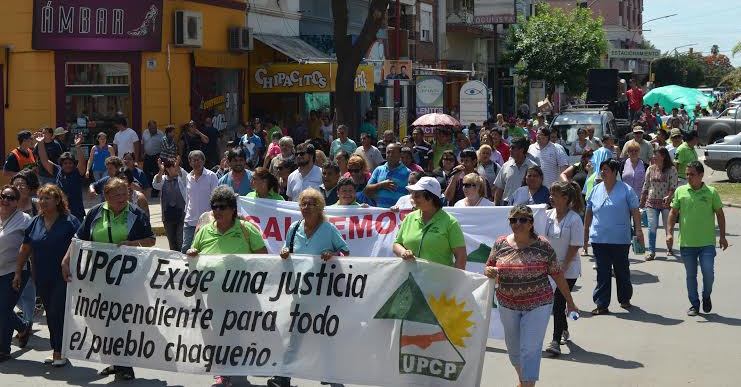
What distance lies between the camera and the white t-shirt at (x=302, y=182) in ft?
42.9

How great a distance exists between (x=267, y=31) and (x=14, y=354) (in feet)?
69.1

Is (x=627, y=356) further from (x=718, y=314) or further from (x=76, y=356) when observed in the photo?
(x=76, y=356)

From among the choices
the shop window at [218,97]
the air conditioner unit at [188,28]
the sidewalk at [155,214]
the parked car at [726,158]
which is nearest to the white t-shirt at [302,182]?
the sidewalk at [155,214]

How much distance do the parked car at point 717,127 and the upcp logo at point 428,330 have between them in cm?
3219

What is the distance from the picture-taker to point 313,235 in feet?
27.8

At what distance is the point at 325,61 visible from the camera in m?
29.8

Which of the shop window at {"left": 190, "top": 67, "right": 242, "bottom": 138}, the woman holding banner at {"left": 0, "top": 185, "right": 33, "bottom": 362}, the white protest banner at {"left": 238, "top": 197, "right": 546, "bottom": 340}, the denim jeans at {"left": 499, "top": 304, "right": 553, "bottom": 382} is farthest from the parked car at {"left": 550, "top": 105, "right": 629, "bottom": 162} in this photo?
the denim jeans at {"left": 499, "top": 304, "right": 553, "bottom": 382}

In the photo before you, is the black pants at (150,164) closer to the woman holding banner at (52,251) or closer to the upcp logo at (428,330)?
the woman holding banner at (52,251)

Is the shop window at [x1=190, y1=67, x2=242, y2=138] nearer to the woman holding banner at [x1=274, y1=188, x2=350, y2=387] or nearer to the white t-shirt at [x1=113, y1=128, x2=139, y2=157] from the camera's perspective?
the white t-shirt at [x1=113, y1=128, x2=139, y2=157]

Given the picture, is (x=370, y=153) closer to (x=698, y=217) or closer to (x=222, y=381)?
(x=698, y=217)

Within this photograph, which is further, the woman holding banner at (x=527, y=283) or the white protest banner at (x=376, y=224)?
the white protest banner at (x=376, y=224)

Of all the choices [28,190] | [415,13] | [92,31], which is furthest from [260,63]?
[28,190]

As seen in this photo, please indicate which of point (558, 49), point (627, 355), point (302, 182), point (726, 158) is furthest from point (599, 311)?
point (558, 49)

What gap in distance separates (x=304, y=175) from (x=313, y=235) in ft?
15.5
